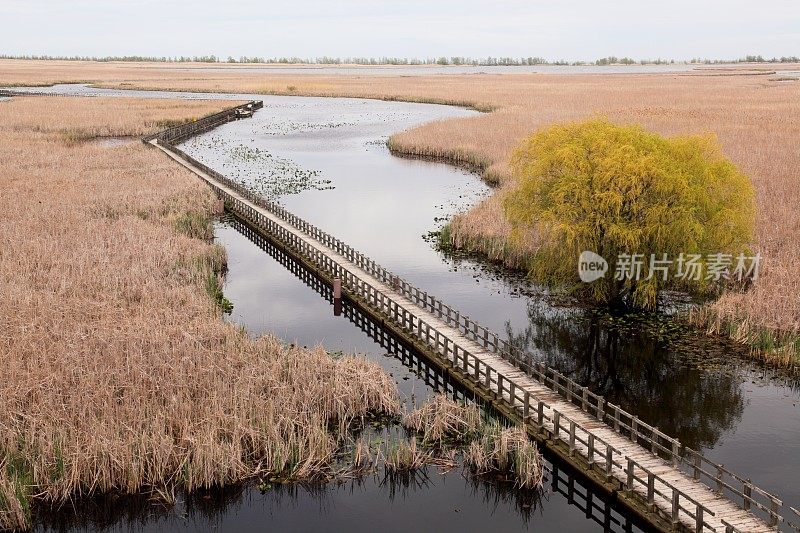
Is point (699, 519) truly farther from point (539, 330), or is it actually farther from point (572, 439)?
point (539, 330)

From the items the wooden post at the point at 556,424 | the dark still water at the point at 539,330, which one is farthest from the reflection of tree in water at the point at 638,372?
the wooden post at the point at 556,424

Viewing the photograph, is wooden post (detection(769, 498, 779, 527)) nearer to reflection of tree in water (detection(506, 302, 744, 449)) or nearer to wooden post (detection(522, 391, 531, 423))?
reflection of tree in water (detection(506, 302, 744, 449))

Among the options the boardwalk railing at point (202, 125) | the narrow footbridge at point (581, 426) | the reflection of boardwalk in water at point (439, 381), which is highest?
the boardwalk railing at point (202, 125)

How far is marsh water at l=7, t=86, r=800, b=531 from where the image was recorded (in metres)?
19.4

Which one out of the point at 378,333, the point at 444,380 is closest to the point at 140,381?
the point at 444,380

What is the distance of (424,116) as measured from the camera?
392 feet

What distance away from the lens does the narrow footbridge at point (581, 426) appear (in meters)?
18.2

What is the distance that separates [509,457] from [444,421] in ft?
7.90

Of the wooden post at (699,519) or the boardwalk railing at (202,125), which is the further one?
the boardwalk railing at (202,125)

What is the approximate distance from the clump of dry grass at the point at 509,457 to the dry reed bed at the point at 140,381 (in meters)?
3.91

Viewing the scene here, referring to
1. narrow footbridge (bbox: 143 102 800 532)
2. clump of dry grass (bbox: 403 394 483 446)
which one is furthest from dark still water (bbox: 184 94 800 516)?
clump of dry grass (bbox: 403 394 483 446)

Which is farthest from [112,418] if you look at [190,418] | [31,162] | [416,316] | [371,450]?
[31,162]

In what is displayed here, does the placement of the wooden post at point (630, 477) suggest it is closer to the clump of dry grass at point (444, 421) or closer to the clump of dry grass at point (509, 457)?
the clump of dry grass at point (509, 457)

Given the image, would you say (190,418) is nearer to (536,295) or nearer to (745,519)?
(745,519)
